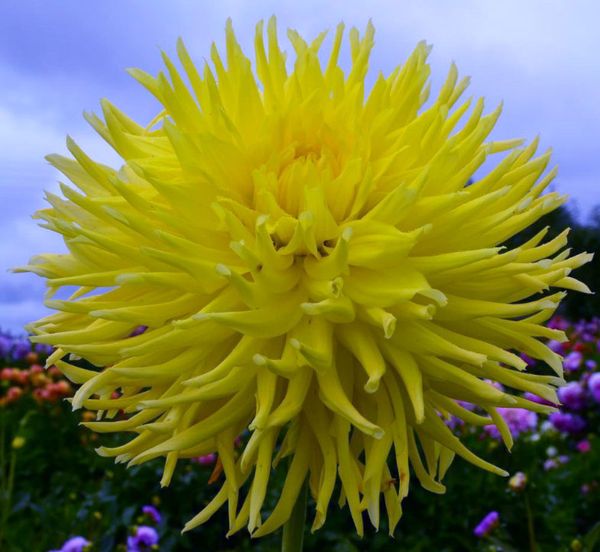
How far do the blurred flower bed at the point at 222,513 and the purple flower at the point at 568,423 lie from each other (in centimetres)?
39

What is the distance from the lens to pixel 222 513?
3.88 meters

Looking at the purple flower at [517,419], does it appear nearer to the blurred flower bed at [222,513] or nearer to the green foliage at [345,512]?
the blurred flower bed at [222,513]

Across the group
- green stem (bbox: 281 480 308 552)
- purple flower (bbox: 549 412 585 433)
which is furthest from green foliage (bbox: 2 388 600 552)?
green stem (bbox: 281 480 308 552)

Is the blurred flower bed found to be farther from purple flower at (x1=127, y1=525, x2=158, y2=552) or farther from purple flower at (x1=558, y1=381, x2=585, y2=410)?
purple flower at (x1=558, y1=381, x2=585, y2=410)

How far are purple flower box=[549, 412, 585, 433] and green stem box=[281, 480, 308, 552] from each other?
4530 millimetres

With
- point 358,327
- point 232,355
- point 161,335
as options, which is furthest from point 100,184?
point 358,327

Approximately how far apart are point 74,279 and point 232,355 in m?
0.36

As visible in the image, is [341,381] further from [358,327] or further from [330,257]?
[330,257]

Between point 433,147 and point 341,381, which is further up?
point 433,147

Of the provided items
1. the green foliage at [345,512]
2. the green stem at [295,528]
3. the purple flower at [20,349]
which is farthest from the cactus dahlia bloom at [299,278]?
the purple flower at [20,349]

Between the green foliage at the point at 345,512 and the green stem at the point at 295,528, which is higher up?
the green foliage at the point at 345,512

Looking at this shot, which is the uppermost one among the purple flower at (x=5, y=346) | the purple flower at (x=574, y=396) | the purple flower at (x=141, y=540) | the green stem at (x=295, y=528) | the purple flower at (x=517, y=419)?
the purple flower at (x=5, y=346)

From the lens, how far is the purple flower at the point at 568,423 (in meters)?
5.48

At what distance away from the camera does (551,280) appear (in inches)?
55.3
